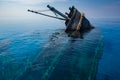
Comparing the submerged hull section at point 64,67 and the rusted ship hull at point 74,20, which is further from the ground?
the rusted ship hull at point 74,20

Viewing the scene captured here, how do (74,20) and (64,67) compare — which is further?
(74,20)

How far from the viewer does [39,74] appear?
14.7 m

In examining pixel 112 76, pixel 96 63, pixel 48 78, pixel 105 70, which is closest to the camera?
pixel 48 78

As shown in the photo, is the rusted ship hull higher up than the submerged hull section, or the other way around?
the rusted ship hull

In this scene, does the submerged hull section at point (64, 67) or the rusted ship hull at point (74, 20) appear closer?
the submerged hull section at point (64, 67)

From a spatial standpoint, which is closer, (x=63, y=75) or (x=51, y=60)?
(x=63, y=75)

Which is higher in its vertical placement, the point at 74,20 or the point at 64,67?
the point at 74,20

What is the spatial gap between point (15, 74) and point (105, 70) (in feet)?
29.4

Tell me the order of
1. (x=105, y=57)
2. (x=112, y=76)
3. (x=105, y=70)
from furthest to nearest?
1. (x=105, y=57)
2. (x=105, y=70)
3. (x=112, y=76)

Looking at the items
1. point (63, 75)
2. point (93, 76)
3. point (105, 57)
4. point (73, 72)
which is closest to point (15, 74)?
point (63, 75)

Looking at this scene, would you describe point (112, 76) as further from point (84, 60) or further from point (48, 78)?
point (48, 78)

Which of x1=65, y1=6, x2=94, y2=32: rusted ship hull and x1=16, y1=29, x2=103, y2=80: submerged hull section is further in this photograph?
x1=65, y1=6, x2=94, y2=32: rusted ship hull

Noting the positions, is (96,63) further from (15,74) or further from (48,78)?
(15,74)

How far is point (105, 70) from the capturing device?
16.1 m
